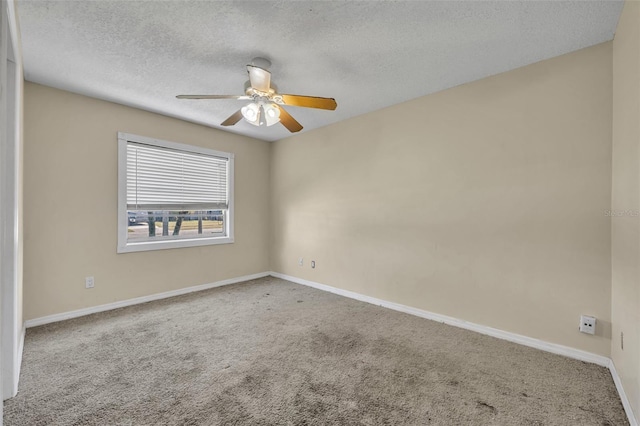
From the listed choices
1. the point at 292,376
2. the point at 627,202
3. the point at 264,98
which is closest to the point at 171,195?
the point at 264,98

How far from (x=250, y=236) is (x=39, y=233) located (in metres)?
2.51

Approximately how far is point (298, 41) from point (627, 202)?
2.41 m

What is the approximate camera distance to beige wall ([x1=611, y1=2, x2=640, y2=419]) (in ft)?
5.25

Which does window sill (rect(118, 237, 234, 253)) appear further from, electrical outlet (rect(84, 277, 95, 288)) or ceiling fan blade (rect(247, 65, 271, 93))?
ceiling fan blade (rect(247, 65, 271, 93))

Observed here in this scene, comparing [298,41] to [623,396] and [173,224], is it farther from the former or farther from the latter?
[623,396]

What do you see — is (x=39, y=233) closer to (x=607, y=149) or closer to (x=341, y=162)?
(x=341, y=162)

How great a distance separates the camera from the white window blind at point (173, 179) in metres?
3.54

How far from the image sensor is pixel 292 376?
2012 millimetres

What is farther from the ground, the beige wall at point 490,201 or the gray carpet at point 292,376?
the beige wall at point 490,201

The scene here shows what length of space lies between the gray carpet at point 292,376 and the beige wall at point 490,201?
16.1 inches

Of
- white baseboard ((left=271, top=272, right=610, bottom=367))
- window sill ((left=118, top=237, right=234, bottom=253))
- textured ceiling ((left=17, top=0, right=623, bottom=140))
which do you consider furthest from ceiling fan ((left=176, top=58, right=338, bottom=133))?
white baseboard ((left=271, top=272, right=610, bottom=367))

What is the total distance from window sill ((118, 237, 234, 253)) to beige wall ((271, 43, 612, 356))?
1.66 meters

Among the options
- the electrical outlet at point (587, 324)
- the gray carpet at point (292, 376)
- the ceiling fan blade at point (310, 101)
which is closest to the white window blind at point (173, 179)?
the gray carpet at point (292, 376)

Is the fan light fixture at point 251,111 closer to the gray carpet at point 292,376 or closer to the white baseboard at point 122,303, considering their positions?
the gray carpet at point 292,376
